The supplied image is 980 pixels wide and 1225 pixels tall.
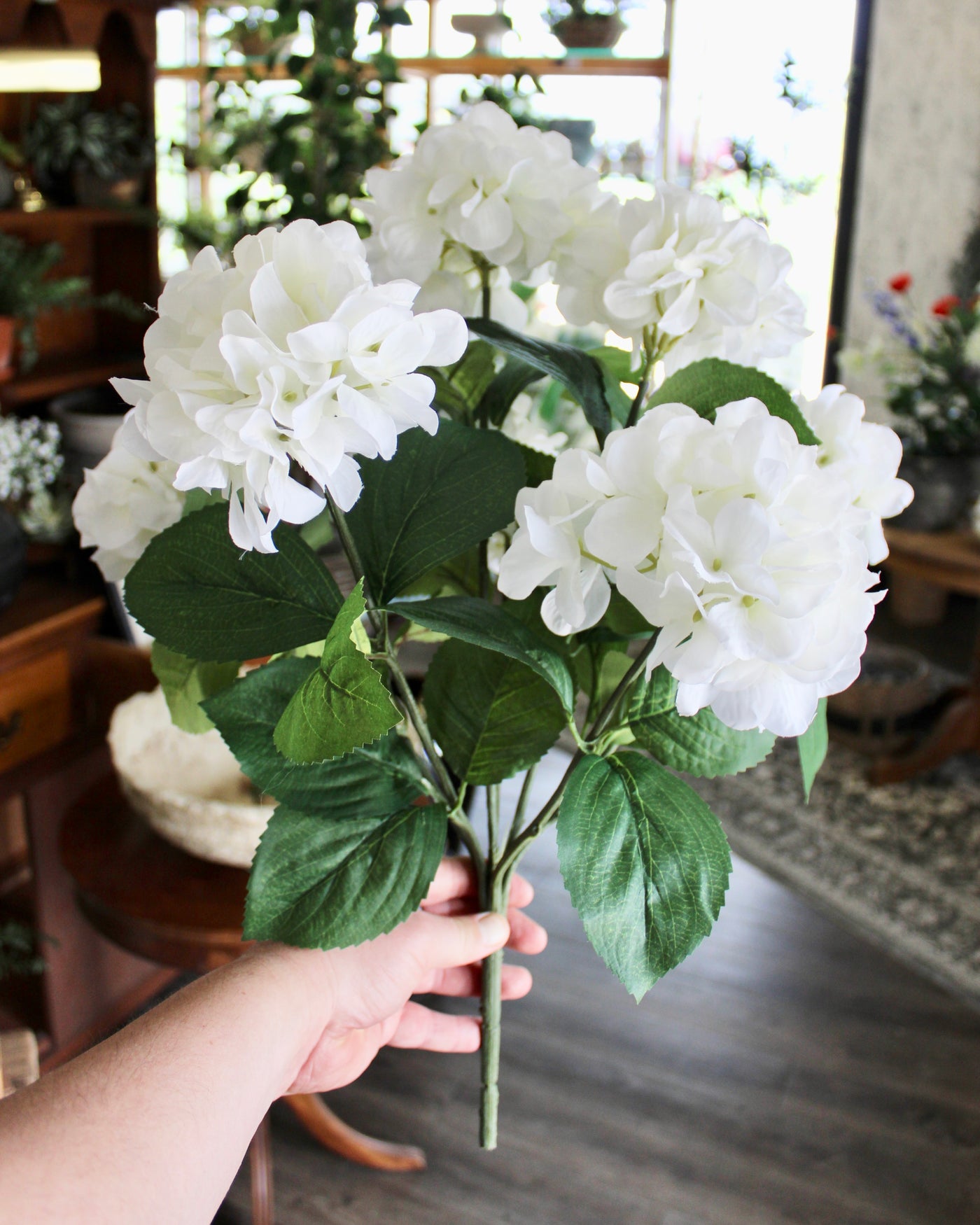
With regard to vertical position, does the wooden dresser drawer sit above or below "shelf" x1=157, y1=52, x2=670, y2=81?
below

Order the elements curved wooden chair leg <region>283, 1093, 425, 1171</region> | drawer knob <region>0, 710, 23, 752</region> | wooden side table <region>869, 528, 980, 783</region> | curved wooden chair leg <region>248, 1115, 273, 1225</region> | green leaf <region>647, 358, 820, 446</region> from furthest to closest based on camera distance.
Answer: wooden side table <region>869, 528, 980, 783</region> → drawer knob <region>0, 710, 23, 752</region> → curved wooden chair leg <region>283, 1093, 425, 1171</region> → curved wooden chair leg <region>248, 1115, 273, 1225</region> → green leaf <region>647, 358, 820, 446</region>

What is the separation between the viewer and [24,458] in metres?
1.83

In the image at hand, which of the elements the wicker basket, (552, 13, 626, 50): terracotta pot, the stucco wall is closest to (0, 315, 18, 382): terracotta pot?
the wicker basket

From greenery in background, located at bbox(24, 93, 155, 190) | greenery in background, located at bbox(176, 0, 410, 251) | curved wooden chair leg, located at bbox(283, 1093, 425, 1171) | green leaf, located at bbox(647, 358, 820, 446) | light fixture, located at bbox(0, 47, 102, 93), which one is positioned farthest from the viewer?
greenery in background, located at bbox(176, 0, 410, 251)

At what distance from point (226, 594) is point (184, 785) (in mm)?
1016

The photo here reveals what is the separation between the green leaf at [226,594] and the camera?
0.59 m

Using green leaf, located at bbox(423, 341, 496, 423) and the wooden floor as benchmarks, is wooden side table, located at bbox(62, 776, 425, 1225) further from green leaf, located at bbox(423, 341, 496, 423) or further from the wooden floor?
green leaf, located at bbox(423, 341, 496, 423)

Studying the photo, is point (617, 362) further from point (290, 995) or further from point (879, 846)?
point (879, 846)

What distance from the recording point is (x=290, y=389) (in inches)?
19.2

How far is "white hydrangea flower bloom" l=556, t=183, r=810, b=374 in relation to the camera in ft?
1.99

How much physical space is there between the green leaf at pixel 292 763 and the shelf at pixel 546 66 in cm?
357

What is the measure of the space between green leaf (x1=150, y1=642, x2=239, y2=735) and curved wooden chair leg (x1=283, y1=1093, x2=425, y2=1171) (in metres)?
1.05

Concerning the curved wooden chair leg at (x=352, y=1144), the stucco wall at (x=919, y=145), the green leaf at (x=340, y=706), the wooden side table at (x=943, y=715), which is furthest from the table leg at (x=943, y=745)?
the green leaf at (x=340, y=706)

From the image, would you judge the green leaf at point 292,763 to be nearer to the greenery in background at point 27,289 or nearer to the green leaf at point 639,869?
the green leaf at point 639,869
